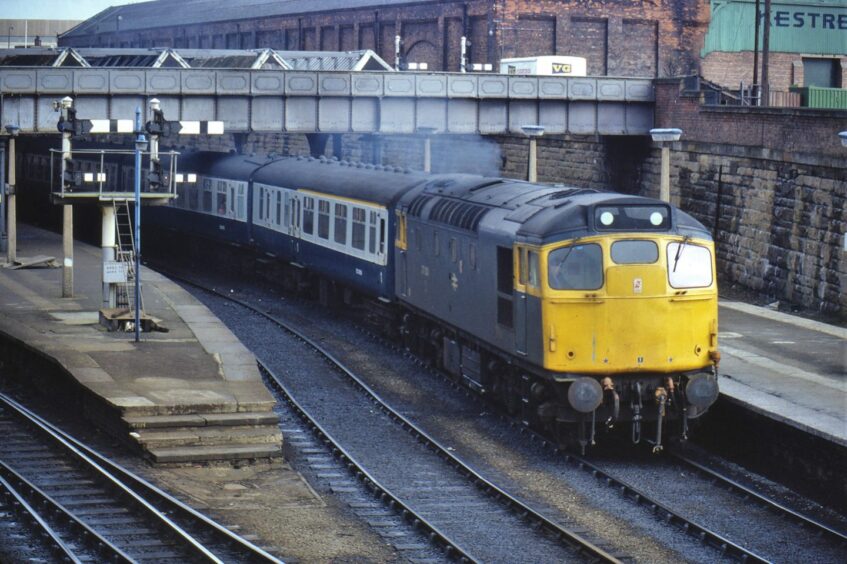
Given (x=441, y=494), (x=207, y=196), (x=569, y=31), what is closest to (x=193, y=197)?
(x=207, y=196)

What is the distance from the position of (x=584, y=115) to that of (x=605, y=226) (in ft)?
90.6

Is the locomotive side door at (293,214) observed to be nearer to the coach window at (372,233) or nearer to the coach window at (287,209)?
the coach window at (287,209)

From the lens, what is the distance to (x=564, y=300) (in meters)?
18.5

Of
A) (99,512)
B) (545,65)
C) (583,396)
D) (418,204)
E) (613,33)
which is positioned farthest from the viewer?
(613,33)

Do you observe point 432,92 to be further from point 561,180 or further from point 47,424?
point 47,424

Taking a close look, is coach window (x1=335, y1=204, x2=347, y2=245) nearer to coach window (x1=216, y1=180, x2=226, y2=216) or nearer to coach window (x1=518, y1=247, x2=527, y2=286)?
coach window (x1=216, y1=180, x2=226, y2=216)

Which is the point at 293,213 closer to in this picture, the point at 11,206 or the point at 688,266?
the point at 11,206

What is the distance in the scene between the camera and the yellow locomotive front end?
1852 centimetres

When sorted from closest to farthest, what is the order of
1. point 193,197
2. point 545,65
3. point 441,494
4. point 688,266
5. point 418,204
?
point 441,494 → point 688,266 → point 418,204 → point 193,197 → point 545,65

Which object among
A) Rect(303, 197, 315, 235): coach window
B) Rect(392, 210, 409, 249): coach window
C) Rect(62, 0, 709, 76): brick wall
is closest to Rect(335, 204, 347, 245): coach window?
Rect(303, 197, 315, 235): coach window

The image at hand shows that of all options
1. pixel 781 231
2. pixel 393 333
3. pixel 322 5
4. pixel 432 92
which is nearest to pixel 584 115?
pixel 432 92

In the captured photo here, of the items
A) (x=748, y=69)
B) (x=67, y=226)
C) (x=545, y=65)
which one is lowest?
(x=67, y=226)

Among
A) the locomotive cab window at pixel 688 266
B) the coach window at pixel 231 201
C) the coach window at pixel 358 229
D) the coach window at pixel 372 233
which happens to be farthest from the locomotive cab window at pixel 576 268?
the coach window at pixel 231 201

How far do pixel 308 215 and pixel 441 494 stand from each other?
57.0ft
